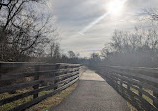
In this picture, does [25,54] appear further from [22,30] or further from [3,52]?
[3,52]

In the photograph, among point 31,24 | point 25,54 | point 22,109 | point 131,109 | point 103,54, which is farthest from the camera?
point 103,54

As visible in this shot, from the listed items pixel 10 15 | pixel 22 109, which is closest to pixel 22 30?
pixel 10 15

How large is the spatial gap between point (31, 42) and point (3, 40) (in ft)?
A: 13.7

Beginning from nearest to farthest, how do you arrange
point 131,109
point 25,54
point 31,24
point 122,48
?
point 131,109
point 25,54
point 31,24
point 122,48

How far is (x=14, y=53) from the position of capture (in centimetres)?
970

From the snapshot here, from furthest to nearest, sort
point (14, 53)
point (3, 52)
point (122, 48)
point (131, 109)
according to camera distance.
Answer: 1. point (122, 48)
2. point (14, 53)
3. point (3, 52)
4. point (131, 109)

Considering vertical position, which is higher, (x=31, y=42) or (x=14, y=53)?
(x=31, y=42)

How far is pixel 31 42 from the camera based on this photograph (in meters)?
12.8

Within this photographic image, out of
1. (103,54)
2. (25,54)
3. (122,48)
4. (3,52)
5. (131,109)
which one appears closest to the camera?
(131,109)

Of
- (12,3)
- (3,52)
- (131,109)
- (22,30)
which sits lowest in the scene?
(131,109)

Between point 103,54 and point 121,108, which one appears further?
point 103,54

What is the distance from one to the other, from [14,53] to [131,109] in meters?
8.13

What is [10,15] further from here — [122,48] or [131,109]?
[122,48]

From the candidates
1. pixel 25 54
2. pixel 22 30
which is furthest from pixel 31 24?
pixel 25 54
